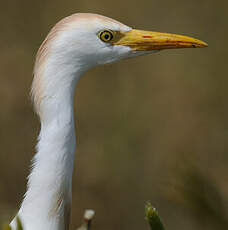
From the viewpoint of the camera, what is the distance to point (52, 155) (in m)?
1.59

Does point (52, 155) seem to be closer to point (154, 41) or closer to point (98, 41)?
point (98, 41)

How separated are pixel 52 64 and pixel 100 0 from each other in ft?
7.54

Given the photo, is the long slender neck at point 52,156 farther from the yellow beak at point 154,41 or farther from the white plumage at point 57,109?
the yellow beak at point 154,41

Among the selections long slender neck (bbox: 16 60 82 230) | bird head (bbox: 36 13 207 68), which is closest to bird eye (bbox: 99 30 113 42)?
bird head (bbox: 36 13 207 68)

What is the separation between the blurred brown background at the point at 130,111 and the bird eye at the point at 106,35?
1.87 metres

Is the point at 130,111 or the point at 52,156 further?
the point at 130,111

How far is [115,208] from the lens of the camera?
3.70 meters

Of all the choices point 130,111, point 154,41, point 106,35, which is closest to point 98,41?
point 106,35

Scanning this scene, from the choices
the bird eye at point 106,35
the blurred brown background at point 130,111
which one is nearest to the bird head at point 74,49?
the bird eye at point 106,35

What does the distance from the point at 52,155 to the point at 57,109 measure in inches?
6.1

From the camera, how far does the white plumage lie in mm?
1594

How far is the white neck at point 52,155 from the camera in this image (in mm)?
1592

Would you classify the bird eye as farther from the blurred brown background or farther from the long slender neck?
the blurred brown background

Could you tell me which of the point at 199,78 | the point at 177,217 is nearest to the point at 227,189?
the point at 177,217
